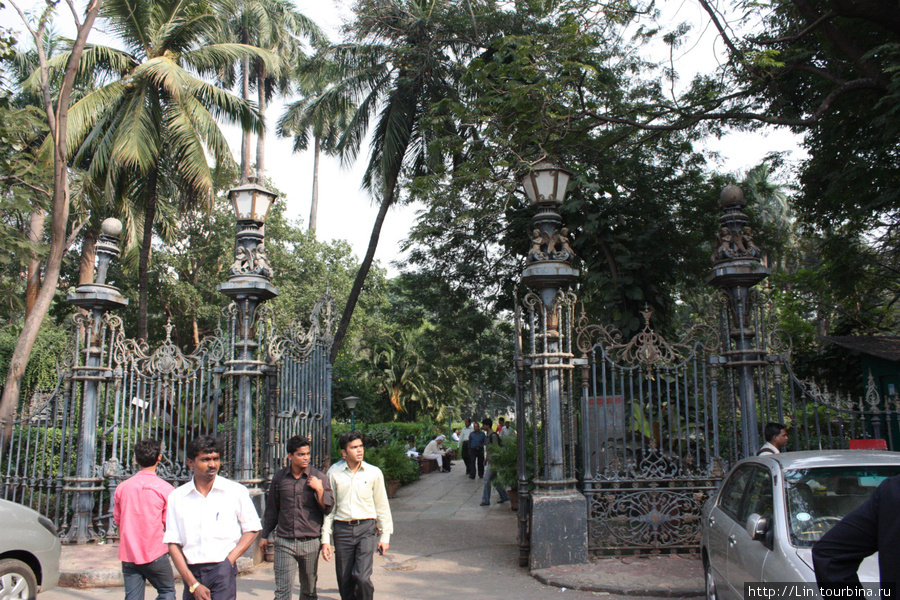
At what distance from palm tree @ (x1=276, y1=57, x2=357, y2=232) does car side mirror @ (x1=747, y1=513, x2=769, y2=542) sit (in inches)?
682

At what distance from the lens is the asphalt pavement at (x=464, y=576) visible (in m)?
6.76

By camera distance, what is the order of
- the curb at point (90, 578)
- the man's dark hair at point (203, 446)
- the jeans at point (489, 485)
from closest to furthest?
the man's dark hair at point (203, 446) < the curb at point (90, 578) < the jeans at point (489, 485)

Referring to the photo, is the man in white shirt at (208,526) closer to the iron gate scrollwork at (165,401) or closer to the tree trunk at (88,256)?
the iron gate scrollwork at (165,401)

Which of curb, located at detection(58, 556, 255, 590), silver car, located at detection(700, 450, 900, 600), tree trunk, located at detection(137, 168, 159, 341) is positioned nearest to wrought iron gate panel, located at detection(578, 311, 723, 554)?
silver car, located at detection(700, 450, 900, 600)

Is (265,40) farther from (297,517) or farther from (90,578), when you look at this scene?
(297,517)

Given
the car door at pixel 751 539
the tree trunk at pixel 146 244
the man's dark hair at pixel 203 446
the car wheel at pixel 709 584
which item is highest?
the tree trunk at pixel 146 244

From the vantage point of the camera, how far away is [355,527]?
5.22 metres

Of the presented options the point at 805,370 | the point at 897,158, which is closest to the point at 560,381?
the point at 897,158

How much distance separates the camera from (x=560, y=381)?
7.85m

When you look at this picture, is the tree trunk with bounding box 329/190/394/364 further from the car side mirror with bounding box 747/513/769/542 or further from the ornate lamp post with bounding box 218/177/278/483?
the car side mirror with bounding box 747/513/769/542

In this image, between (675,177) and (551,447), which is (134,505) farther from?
(675,177)

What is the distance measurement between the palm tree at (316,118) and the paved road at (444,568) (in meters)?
11.9

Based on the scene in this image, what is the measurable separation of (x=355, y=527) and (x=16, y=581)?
9.55ft

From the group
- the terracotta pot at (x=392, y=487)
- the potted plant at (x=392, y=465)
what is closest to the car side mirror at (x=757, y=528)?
the potted plant at (x=392, y=465)
